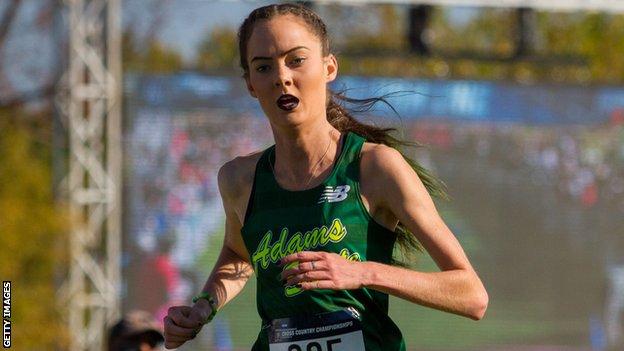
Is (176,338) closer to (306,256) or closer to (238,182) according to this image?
(238,182)

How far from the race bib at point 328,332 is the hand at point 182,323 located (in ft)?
1.01

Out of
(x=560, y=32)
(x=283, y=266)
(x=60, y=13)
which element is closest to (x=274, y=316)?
(x=283, y=266)

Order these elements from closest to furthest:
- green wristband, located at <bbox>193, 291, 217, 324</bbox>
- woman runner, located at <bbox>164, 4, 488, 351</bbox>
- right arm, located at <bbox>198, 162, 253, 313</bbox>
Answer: woman runner, located at <bbox>164, 4, 488, 351</bbox>
green wristband, located at <bbox>193, 291, 217, 324</bbox>
right arm, located at <bbox>198, 162, 253, 313</bbox>

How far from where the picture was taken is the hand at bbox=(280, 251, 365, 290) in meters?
3.49

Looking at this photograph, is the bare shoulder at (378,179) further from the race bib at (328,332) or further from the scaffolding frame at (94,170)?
the scaffolding frame at (94,170)

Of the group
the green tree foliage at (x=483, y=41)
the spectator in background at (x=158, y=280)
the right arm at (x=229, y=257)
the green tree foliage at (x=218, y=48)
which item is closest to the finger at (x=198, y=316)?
the right arm at (x=229, y=257)

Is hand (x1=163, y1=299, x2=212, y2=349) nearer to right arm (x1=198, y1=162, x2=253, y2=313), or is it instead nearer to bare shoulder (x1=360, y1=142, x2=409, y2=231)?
right arm (x1=198, y1=162, x2=253, y2=313)

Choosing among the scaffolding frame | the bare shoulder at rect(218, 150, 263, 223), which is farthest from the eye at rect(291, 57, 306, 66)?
the scaffolding frame

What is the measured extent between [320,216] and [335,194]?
0.08 m

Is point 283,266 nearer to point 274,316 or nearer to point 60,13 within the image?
point 274,316

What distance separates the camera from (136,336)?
6.20m

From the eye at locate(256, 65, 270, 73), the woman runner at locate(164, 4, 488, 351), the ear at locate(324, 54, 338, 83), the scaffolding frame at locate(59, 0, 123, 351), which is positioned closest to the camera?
the woman runner at locate(164, 4, 488, 351)

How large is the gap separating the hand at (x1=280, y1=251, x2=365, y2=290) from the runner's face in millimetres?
543

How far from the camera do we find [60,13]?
13492 millimetres
